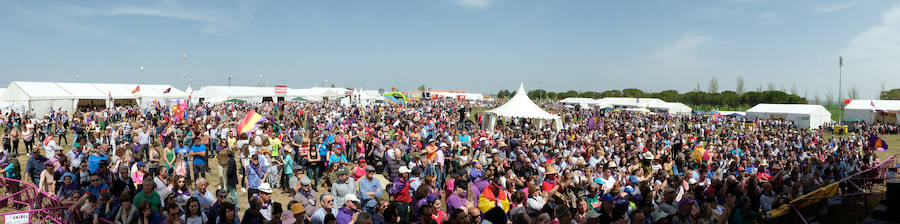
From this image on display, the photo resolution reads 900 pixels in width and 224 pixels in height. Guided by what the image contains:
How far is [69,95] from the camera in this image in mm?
32188

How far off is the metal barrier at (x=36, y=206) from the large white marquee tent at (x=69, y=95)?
24.2 meters

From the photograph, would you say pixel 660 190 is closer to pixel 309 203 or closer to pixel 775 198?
pixel 775 198

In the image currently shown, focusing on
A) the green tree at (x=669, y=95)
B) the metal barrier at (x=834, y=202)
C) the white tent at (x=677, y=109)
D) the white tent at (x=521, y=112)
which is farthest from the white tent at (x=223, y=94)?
the green tree at (x=669, y=95)

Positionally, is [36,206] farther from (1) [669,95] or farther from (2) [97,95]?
(1) [669,95]

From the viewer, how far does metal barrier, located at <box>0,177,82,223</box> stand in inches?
211

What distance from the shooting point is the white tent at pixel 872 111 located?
3712 centimetres

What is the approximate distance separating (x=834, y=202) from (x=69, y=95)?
4239 centimetres

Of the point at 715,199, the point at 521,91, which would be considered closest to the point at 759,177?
the point at 715,199

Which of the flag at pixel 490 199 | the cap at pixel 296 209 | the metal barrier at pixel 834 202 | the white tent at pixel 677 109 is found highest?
the white tent at pixel 677 109

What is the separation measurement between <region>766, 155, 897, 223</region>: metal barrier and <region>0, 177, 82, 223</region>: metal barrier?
941 centimetres

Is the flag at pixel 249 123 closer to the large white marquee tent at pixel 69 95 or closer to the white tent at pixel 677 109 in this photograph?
the large white marquee tent at pixel 69 95

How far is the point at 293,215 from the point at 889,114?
5086 centimetres

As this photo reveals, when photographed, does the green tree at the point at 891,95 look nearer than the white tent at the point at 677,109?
No

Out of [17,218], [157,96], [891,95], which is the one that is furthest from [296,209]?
[891,95]
